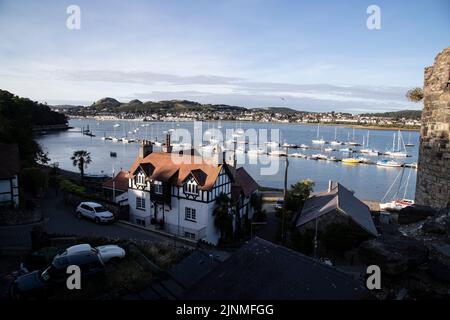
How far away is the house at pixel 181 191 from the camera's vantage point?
69.7ft

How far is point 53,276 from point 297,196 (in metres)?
19.5

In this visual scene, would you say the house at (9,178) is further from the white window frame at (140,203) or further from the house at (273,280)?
the house at (273,280)

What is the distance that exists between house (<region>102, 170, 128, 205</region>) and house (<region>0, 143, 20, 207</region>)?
24.4 ft

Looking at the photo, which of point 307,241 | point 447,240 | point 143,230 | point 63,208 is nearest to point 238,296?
point 447,240

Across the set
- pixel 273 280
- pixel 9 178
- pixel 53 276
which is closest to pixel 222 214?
pixel 53 276

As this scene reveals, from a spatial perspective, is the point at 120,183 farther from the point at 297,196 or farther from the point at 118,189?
the point at 297,196

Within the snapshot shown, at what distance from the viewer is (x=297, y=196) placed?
1016 inches

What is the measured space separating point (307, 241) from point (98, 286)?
1175 centimetres

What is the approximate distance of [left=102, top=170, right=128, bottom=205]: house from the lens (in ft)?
85.3

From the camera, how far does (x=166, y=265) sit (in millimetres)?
11328

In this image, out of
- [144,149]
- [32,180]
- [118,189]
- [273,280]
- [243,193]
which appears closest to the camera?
[273,280]

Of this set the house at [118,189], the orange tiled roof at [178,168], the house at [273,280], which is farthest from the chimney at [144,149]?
the house at [273,280]

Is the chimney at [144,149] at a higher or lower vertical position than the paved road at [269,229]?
higher

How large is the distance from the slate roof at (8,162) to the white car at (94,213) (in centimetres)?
454
